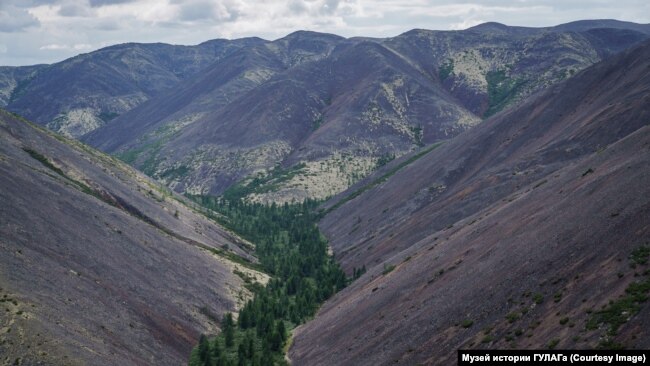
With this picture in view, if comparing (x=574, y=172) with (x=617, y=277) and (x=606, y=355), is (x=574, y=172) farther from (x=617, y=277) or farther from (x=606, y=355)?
(x=606, y=355)

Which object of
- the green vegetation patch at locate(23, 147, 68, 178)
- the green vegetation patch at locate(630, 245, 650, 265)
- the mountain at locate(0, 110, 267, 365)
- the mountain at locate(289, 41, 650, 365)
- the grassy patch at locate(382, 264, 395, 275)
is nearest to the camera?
the green vegetation patch at locate(630, 245, 650, 265)

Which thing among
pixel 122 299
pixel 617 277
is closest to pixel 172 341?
pixel 122 299

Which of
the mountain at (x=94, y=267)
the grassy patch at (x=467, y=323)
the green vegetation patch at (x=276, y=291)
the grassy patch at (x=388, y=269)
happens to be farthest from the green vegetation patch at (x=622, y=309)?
the grassy patch at (x=388, y=269)

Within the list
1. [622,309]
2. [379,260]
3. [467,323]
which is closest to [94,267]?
[379,260]

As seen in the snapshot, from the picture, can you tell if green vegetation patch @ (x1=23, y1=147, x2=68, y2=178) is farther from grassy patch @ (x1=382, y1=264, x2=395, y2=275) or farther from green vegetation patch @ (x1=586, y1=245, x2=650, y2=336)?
green vegetation patch @ (x1=586, y1=245, x2=650, y2=336)

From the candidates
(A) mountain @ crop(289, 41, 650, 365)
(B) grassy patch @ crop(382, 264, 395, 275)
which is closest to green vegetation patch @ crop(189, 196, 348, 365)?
(A) mountain @ crop(289, 41, 650, 365)

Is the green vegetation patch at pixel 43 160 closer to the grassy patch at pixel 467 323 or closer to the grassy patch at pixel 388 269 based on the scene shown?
the grassy patch at pixel 388 269
